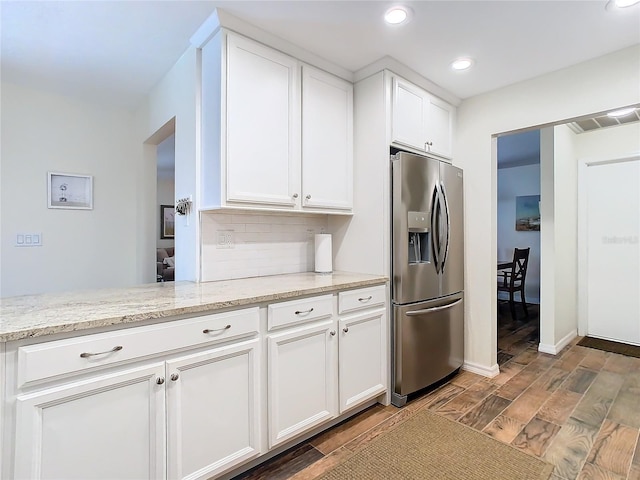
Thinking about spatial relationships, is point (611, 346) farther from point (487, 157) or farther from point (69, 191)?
point (69, 191)

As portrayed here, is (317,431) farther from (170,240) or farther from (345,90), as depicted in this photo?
(170,240)

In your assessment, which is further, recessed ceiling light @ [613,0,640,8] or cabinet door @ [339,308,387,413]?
cabinet door @ [339,308,387,413]

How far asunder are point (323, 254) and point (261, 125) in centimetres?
105

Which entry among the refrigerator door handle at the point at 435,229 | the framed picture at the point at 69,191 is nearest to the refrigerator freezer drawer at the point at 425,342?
the refrigerator door handle at the point at 435,229

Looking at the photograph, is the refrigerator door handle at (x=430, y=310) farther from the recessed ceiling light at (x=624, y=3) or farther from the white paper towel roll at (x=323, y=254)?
the recessed ceiling light at (x=624, y=3)

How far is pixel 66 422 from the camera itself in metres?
1.19

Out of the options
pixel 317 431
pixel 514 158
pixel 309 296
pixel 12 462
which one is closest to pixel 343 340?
pixel 309 296

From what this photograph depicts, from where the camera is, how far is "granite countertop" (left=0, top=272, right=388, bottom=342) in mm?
1176

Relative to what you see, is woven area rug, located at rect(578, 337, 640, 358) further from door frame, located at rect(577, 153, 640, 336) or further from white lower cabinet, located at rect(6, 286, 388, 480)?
white lower cabinet, located at rect(6, 286, 388, 480)

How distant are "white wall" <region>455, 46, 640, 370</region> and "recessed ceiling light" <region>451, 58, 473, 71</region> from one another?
0.57 metres

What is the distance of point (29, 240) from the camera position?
3.03m

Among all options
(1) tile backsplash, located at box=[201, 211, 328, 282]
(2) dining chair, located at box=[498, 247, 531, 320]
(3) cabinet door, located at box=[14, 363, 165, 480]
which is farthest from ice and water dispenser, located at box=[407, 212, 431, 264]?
(2) dining chair, located at box=[498, 247, 531, 320]

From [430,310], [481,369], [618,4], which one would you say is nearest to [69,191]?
[430,310]

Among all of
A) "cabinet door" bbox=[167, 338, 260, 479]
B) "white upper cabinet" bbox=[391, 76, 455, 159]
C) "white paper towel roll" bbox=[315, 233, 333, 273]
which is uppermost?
"white upper cabinet" bbox=[391, 76, 455, 159]
